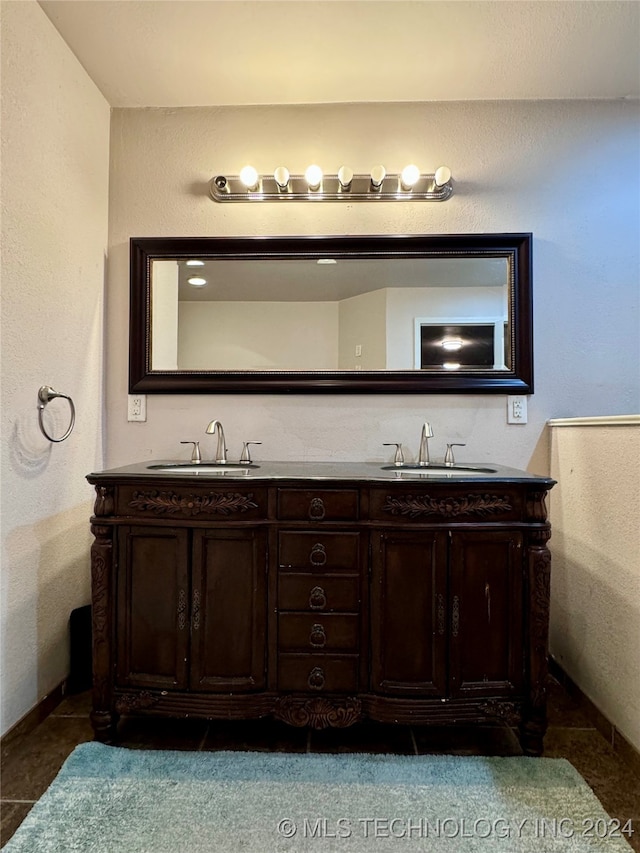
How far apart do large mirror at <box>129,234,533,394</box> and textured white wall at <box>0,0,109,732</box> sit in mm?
249

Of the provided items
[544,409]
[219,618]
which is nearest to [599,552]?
[544,409]

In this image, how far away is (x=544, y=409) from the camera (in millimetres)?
1762

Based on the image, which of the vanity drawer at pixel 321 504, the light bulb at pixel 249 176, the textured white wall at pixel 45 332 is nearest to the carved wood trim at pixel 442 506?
the vanity drawer at pixel 321 504

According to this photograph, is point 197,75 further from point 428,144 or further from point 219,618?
point 219,618

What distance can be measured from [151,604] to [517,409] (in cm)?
153

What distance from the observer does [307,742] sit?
4.38 ft

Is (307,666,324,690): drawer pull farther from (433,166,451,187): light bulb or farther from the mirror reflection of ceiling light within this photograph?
(433,166,451,187): light bulb

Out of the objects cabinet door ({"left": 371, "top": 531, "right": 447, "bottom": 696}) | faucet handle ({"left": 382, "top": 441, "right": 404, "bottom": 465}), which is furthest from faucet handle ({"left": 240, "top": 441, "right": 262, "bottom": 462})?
cabinet door ({"left": 371, "top": 531, "right": 447, "bottom": 696})

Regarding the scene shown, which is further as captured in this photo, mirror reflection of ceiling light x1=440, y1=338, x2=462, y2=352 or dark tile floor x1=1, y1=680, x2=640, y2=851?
mirror reflection of ceiling light x1=440, y1=338, x2=462, y2=352

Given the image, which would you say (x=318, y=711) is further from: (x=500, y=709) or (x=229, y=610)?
(x=500, y=709)

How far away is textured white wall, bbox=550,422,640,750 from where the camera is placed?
4.27 ft

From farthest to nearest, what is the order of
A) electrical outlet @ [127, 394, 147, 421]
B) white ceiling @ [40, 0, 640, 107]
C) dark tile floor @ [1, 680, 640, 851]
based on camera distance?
electrical outlet @ [127, 394, 147, 421], white ceiling @ [40, 0, 640, 107], dark tile floor @ [1, 680, 640, 851]

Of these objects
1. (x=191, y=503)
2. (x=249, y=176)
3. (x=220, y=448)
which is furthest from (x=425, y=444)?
(x=249, y=176)

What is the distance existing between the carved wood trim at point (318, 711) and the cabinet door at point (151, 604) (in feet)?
1.13
